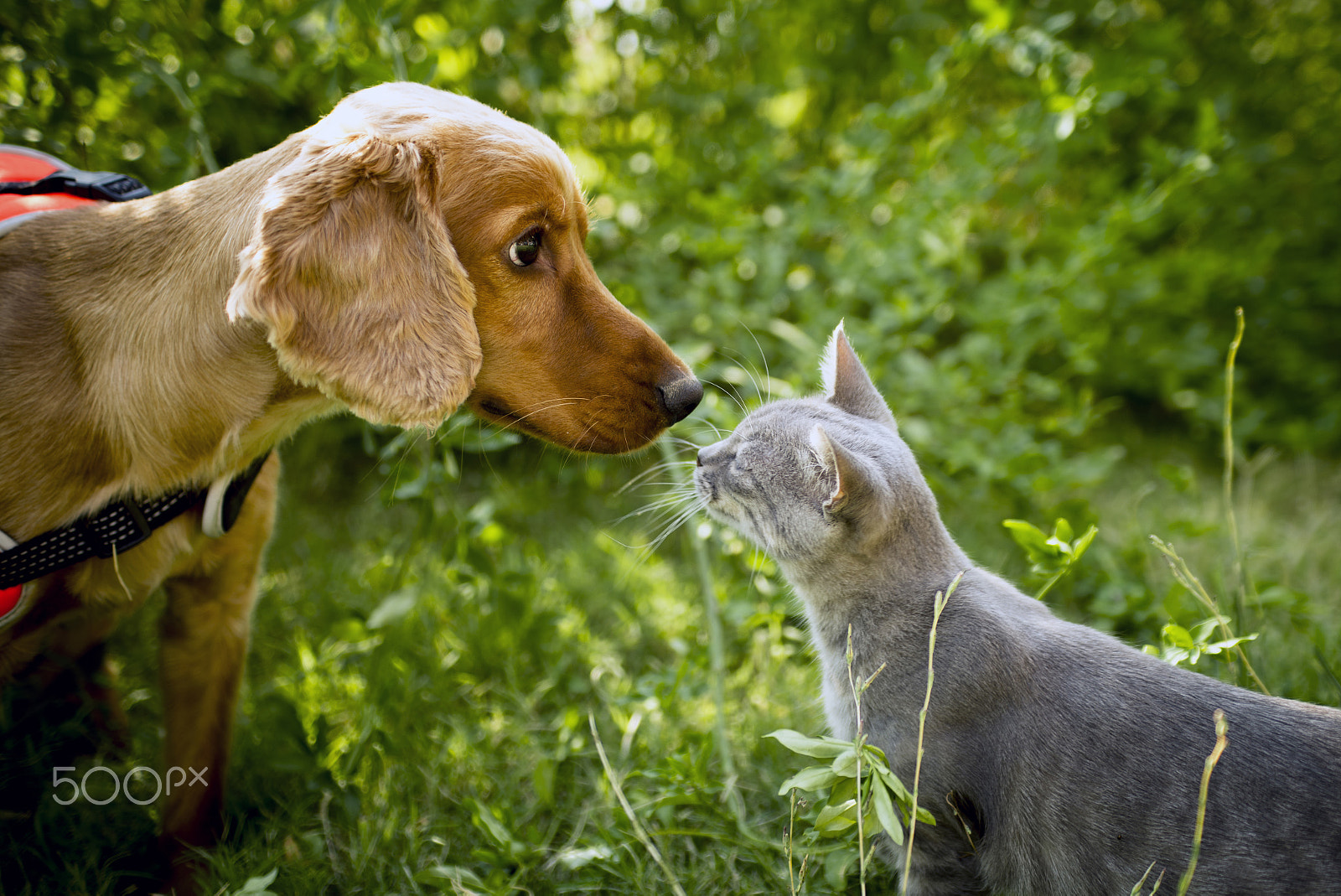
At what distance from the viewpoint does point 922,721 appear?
1504 mm

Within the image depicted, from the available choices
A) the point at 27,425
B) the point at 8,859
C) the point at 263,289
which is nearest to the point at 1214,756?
the point at 263,289

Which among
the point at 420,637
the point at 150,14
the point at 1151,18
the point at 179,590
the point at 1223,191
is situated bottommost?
the point at 420,637

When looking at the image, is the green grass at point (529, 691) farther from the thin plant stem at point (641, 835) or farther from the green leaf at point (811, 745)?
the green leaf at point (811, 745)

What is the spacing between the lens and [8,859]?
6.81 feet

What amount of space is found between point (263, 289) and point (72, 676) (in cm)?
170

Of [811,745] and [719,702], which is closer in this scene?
[811,745]

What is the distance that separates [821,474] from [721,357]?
2.08 meters

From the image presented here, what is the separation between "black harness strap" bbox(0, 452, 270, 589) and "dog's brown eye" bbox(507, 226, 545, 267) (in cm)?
93

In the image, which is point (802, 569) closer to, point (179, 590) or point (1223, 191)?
point (179, 590)

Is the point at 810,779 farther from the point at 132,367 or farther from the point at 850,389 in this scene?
the point at 132,367

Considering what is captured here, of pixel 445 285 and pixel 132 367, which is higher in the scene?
pixel 445 285

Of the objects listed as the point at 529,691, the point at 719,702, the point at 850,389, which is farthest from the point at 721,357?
the point at 719,702

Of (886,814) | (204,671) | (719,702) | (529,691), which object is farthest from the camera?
(529,691)

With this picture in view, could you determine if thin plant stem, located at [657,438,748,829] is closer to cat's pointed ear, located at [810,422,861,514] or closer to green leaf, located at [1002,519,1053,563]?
cat's pointed ear, located at [810,422,861,514]
